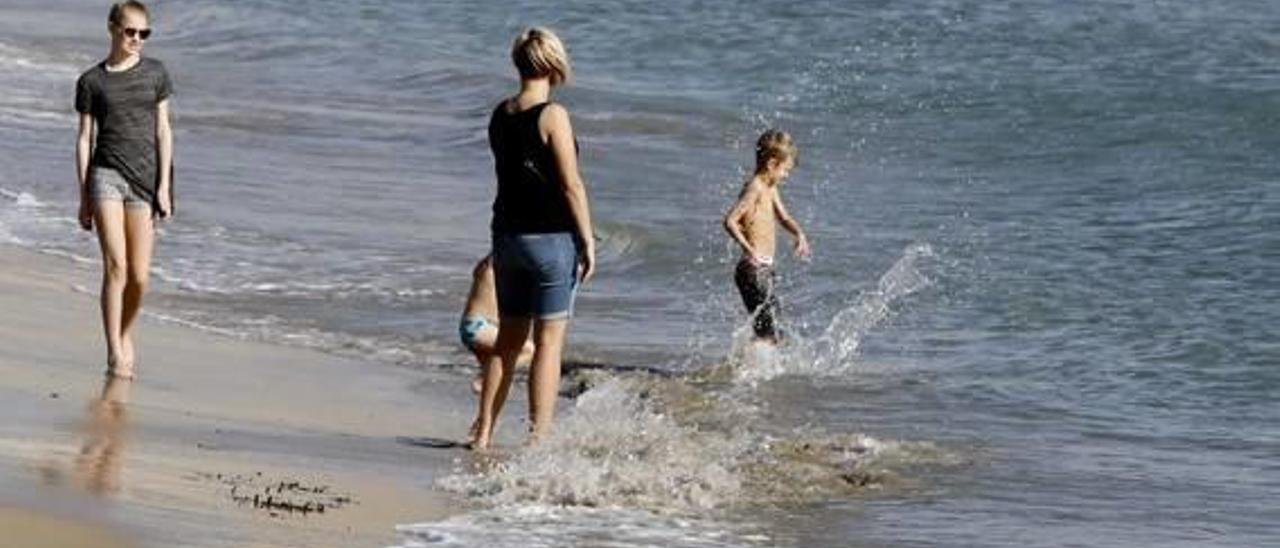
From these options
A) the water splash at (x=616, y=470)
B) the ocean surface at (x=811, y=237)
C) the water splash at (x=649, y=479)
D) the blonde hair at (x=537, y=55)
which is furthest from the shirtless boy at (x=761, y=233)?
the blonde hair at (x=537, y=55)

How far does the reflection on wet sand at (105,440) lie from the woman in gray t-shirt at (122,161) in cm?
36

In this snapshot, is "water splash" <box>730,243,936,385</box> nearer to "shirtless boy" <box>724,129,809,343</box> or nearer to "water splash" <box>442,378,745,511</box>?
"shirtless boy" <box>724,129,809,343</box>

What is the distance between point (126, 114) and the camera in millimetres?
9984

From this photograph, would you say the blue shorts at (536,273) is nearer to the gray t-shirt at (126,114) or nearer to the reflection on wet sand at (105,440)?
the reflection on wet sand at (105,440)

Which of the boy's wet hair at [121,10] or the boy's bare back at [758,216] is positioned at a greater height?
the boy's wet hair at [121,10]

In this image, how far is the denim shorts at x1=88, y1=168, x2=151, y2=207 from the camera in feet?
32.9

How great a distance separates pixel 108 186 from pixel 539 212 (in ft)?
6.11

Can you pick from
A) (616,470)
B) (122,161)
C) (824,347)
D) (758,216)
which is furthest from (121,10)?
(824,347)

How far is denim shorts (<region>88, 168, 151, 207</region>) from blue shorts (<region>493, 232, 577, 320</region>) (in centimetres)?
162

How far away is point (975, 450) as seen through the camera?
10547 mm

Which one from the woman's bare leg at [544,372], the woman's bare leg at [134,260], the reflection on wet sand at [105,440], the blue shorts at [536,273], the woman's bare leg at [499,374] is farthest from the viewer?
the woman's bare leg at [134,260]

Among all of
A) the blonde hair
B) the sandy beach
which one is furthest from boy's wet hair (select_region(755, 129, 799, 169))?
the blonde hair

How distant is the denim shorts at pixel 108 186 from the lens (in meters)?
10.0

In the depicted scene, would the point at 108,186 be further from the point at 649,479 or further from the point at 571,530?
the point at 571,530
